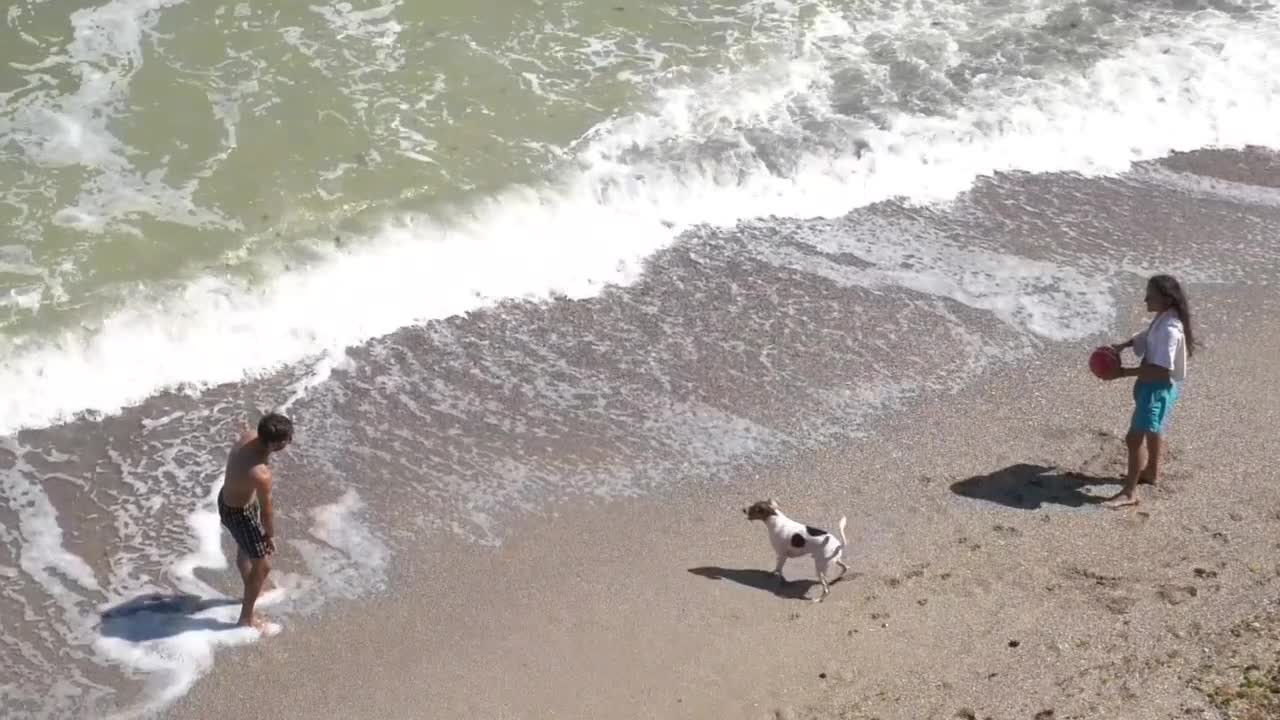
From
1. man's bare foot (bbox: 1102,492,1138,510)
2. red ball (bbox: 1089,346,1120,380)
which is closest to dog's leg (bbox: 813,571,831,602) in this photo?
man's bare foot (bbox: 1102,492,1138,510)

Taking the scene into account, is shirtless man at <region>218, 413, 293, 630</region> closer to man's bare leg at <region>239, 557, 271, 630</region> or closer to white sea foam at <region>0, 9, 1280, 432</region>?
man's bare leg at <region>239, 557, 271, 630</region>

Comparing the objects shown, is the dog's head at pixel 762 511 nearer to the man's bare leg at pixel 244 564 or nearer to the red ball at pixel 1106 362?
the red ball at pixel 1106 362

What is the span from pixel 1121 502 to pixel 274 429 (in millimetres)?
4747

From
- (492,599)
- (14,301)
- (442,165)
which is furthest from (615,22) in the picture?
(492,599)

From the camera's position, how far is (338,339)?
30.7ft

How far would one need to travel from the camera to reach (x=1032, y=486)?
808cm

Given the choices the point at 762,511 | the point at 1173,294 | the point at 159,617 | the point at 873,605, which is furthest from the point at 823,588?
the point at 159,617

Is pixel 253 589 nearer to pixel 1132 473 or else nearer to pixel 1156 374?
pixel 1132 473

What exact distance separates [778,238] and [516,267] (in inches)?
81.9

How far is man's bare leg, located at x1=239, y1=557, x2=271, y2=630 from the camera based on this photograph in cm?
698

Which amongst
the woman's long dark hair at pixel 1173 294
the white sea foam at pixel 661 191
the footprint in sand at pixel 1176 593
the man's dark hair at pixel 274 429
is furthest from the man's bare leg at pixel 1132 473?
the man's dark hair at pixel 274 429

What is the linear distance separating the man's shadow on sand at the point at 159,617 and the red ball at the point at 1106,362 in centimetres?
511

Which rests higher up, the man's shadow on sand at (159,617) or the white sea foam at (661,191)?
the white sea foam at (661,191)

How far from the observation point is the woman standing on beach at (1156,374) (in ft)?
25.5
